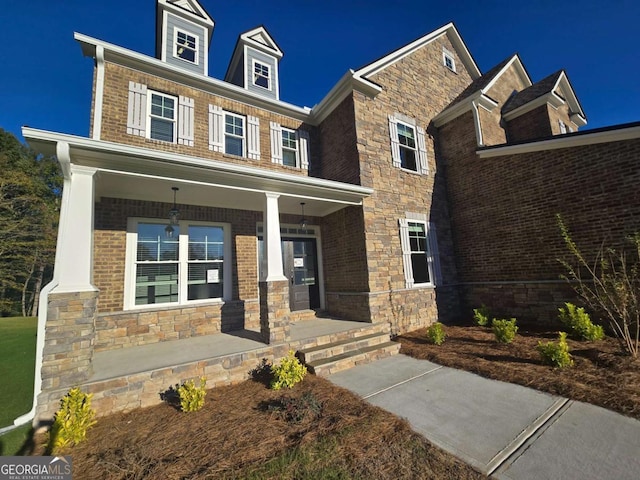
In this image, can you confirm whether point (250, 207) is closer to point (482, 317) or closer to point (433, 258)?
point (433, 258)

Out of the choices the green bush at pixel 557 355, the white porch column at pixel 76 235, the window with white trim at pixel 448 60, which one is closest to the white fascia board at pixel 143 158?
the white porch column at pixel 76 235

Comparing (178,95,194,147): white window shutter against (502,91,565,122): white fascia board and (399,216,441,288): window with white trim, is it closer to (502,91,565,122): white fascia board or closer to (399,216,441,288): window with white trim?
(399,216,441,288): window with white trim

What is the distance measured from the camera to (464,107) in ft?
28.2

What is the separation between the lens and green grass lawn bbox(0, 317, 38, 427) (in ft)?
13.2

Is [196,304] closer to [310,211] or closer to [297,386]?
[297,386]

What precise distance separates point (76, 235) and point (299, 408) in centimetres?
382

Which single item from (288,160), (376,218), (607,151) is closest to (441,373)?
(376,218)

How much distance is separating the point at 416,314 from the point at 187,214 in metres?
6.34

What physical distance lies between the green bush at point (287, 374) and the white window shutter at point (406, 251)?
415 cm

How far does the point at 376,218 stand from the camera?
7176 mm

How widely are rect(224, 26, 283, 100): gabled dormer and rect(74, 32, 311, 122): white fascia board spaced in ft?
3.99

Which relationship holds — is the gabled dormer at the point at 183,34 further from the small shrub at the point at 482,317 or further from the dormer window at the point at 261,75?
the small shrub at the point at 482,317

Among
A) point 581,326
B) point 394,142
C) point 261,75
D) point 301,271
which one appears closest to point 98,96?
point 261,75

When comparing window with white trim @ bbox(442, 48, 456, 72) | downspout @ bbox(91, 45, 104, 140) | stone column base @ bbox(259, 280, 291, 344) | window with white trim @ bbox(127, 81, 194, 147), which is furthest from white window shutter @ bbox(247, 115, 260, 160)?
window with white trim @ bbox(442, 48, 456, 72)
